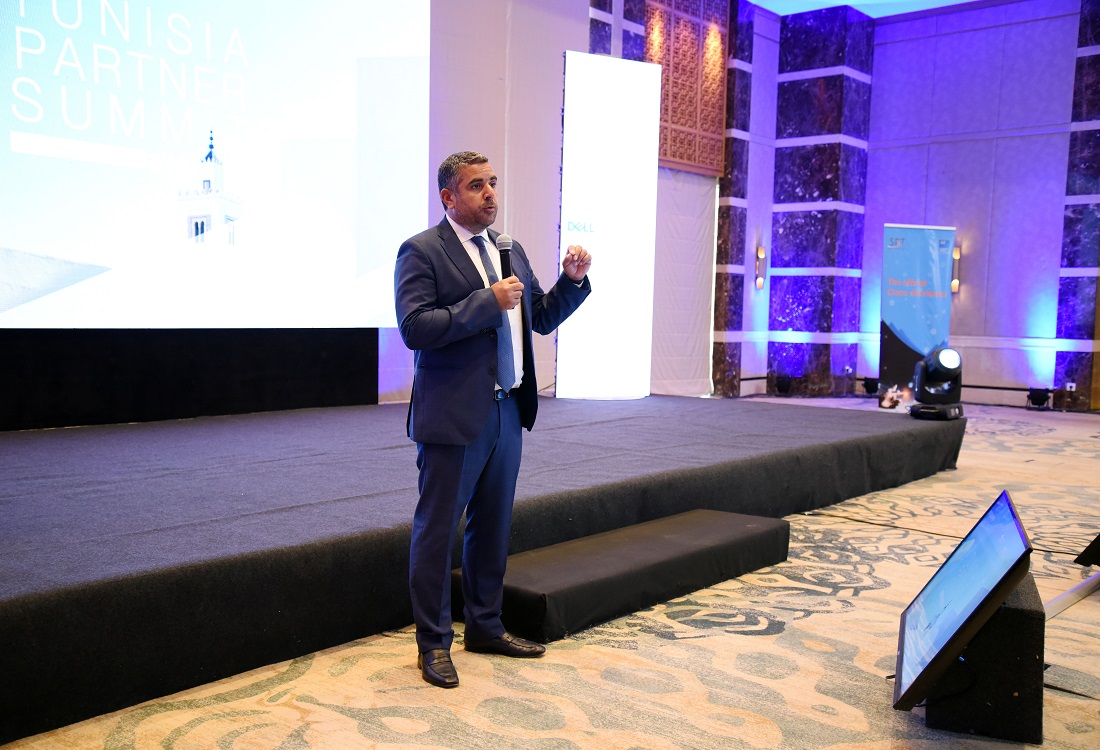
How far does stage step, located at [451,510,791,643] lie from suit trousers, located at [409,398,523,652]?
181mm

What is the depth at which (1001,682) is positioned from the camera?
7.36ft

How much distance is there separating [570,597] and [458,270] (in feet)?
3.47

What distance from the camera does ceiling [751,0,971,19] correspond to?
995cm

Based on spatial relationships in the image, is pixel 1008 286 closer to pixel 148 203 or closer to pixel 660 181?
pixel 660 181

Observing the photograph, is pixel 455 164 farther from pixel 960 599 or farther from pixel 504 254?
pixel 960 599

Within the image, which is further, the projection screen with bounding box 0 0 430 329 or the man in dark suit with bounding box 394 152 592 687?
the projection screen with bounding box 0 0 430 329

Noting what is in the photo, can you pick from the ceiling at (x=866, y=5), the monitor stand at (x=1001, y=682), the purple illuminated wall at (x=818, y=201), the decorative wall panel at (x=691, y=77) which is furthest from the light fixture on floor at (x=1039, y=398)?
the monitor stand at (x=1001, y=682)

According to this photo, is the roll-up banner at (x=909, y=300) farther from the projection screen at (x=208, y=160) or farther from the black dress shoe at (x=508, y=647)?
the black dress shoe at (x=508, y=647)

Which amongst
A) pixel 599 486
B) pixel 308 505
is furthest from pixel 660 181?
pixel 308 505

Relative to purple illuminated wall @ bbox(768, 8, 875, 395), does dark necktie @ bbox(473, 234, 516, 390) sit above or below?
below

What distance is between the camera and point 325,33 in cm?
571

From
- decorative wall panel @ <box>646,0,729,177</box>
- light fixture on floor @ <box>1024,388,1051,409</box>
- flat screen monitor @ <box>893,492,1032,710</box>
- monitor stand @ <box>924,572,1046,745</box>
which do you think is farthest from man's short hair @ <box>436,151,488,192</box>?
light fixture on floor @ <box>1024,388,1051,409</box>

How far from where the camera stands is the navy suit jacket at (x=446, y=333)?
2328 millimetres

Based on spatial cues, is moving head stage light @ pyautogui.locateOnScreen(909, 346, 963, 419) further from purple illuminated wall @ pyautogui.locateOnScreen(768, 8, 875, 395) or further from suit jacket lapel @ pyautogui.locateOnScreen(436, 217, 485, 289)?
suit jacket lapel @ pyautogui.locateOnScreen(436, 217, 485, 289)
